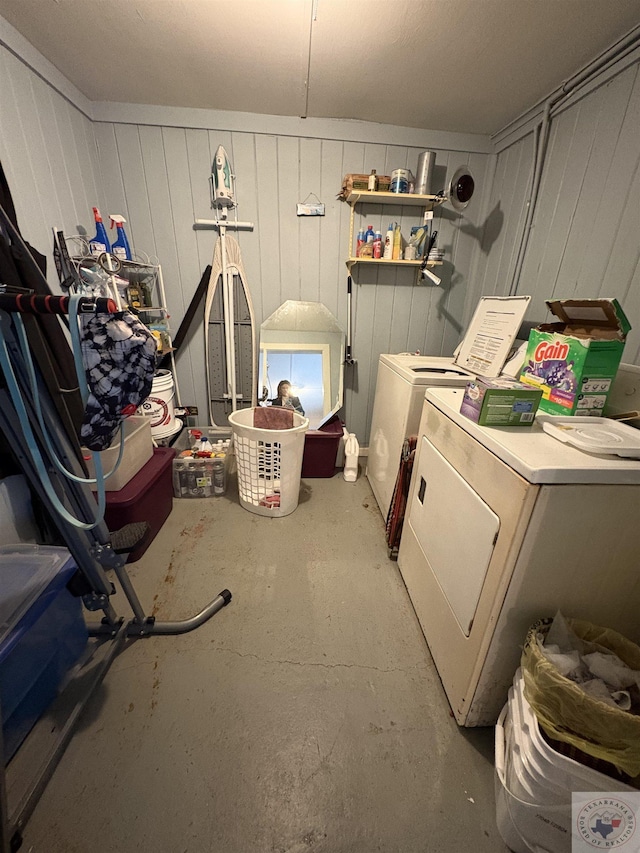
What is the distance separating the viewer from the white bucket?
2.09 meters

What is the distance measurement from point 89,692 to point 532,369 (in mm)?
1934

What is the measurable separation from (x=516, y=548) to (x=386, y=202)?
7.63 ft

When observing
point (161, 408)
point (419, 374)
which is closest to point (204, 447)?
point (161, 408)

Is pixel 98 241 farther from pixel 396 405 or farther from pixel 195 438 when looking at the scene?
pixel 396 405

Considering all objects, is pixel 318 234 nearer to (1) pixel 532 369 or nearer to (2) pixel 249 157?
(2) pixel 249 157

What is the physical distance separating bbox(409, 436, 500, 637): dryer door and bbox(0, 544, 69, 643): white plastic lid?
4.15 ft

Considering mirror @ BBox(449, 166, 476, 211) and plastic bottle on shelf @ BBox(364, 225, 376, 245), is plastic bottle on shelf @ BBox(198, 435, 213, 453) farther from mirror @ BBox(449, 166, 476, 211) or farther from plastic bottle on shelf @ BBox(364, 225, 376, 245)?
mirror @ BBox(449, 166, 476, 211)

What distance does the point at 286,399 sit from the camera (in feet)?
7.72

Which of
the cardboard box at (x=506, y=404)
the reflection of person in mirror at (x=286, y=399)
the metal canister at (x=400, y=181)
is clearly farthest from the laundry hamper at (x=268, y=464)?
the metal canister at (x=400, y=181)

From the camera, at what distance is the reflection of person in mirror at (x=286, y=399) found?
234 centimetres

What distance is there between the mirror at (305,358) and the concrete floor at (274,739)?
1258 millimetres

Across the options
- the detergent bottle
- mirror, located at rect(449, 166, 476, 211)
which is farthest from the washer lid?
the detergent bottle

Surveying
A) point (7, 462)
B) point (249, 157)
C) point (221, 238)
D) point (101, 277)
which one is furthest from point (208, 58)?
point (7, 462)

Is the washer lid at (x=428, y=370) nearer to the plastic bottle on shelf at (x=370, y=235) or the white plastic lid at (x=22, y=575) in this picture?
the plastic bottle on shelf at (x=370, y=235)
